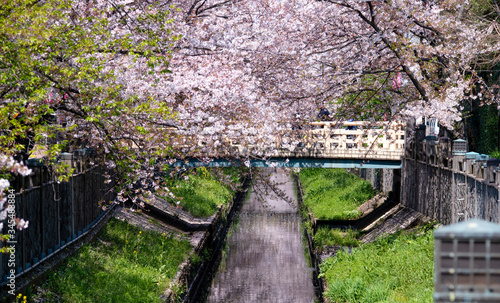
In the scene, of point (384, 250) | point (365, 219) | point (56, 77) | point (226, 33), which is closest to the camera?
point (56, 77)

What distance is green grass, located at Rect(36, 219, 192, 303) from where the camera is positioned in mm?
12227

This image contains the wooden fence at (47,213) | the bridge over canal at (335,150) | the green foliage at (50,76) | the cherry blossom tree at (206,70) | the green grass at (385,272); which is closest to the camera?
the green foliage at (50,76)

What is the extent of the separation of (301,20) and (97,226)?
28.1 ft

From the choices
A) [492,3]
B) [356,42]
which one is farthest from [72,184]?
[492,3]

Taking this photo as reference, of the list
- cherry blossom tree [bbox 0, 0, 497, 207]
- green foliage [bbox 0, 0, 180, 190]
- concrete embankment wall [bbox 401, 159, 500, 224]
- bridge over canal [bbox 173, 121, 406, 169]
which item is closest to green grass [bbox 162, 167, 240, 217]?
bridge over canal [bbox 173, 121, 406, 169]

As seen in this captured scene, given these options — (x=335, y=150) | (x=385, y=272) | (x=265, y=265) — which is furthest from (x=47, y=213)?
(x=335, y=150)

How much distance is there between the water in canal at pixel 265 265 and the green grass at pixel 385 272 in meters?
1.50

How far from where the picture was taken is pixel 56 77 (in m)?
11.1

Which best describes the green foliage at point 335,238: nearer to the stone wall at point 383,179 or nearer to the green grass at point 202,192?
the green grass at point 202,192

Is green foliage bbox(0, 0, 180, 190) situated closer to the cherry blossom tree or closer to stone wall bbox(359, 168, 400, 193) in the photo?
the cherry blossom tree

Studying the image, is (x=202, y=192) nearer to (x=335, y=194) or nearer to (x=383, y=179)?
(x=335, y=194)

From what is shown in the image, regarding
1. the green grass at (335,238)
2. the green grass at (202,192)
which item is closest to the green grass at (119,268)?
the green grass at (202,192)

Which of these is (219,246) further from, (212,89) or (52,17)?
(52,17)

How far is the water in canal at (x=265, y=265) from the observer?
17875mm
